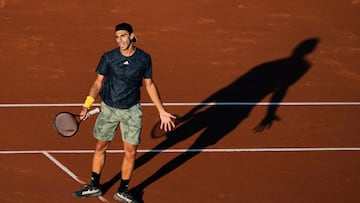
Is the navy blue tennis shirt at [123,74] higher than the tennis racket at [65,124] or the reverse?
higher

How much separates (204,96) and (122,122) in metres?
4.00

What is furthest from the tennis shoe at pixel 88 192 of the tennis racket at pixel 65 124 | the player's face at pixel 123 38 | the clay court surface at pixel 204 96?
the player's face at pixel 123 38

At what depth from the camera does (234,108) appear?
47.0 ft

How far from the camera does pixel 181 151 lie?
42.2 ft

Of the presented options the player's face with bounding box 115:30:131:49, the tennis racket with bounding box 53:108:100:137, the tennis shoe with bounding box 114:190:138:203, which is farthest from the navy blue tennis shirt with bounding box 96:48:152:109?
the tennis shoe with bounding box 114:190:138:203

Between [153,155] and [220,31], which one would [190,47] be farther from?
[153,155]

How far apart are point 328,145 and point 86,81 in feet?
15.7

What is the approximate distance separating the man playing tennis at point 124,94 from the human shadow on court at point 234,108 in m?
1.05

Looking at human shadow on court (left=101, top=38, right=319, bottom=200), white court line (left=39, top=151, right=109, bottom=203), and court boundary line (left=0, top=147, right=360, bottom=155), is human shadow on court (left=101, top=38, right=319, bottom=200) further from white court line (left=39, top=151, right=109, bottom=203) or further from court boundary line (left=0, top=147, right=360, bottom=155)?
white court line (left=39, top=151, right=109, bottom=203)

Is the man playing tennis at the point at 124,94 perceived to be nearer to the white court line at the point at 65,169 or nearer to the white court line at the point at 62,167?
the white court line at the point at 65,169

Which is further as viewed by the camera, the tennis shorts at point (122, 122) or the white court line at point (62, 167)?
the white court line at point (62, 167)

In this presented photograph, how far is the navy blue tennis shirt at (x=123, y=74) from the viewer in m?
10.6

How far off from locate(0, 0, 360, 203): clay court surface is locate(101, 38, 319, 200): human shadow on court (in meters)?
0.03

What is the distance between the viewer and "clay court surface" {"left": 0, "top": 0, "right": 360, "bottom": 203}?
12.0 metres
